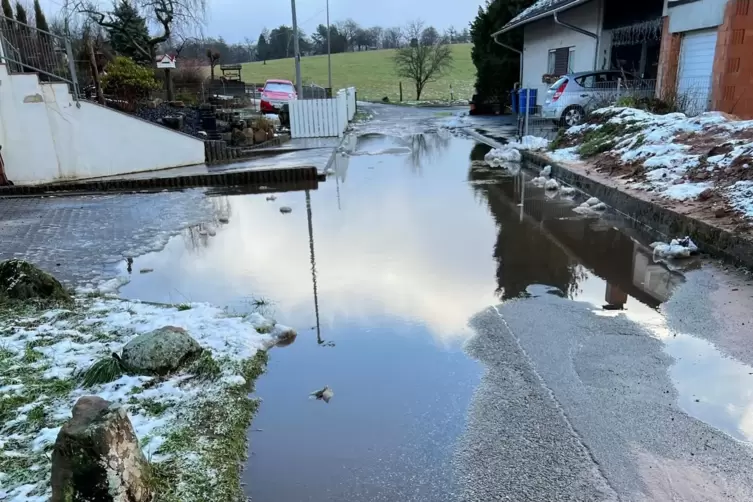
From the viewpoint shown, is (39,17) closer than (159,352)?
No

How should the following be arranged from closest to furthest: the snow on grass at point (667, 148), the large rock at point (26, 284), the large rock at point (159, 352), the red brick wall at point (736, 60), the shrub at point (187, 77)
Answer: the large rock at point (159, 352), the large rock at point (26, 284), the snow on grass at point (667, 148), the red brick wall at point (736, 60), the shrub at point (187, 77)

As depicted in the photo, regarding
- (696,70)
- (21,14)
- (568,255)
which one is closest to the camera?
(568,255)

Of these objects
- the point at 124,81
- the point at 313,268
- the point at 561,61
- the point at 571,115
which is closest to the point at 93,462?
the point at 313,268

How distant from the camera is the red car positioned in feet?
80.0

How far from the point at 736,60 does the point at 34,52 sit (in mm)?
14848

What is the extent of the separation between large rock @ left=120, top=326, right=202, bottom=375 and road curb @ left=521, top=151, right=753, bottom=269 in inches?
205

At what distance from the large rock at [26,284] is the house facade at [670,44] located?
43.0ft

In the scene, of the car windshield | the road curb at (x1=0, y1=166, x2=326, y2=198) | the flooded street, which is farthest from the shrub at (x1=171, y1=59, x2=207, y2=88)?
the flooded street

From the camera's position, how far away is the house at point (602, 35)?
55.2 ft

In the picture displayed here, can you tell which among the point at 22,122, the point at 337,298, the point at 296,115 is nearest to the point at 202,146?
the point at 22,122

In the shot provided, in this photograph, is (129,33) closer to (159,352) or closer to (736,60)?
(736,60)

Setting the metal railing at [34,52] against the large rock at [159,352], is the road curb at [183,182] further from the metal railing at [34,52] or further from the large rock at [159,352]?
the large rock at [159,352]

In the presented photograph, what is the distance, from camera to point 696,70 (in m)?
13.2

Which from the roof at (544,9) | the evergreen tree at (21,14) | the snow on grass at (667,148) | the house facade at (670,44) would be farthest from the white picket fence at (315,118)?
the snow on grass at (667,148)
